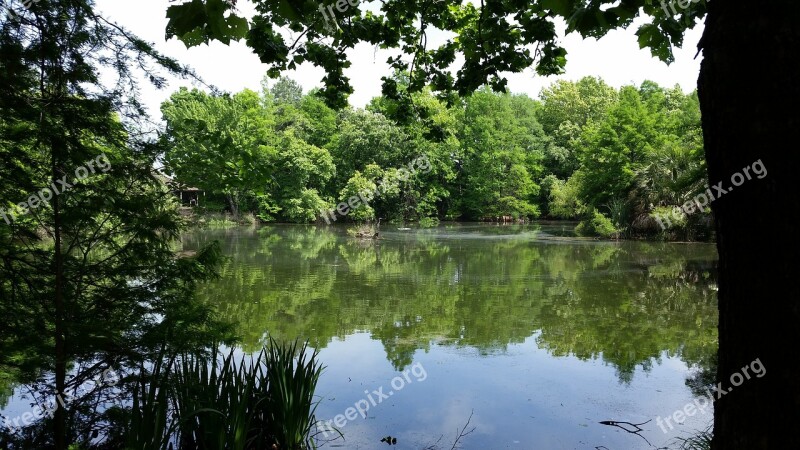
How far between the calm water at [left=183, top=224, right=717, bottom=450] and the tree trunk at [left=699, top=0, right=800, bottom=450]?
2.93 m

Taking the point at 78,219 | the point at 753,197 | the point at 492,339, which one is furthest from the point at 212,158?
the point at 492,339

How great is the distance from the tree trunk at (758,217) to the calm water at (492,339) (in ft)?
9.62

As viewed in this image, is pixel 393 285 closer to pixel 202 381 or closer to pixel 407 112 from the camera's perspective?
pixel 407 112

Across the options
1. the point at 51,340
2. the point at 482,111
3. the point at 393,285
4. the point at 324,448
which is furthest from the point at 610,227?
the point at 51,340

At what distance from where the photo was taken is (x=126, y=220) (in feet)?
10.5

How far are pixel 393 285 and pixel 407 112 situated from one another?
5.51 metres

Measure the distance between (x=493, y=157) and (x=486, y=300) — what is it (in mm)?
28410

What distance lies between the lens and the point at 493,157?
3672cm

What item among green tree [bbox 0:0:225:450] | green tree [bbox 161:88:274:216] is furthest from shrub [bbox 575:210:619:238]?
green tree [bbox 0:0:225:450]

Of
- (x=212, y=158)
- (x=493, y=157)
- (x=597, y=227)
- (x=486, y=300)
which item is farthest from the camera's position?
(x=493, y=157)

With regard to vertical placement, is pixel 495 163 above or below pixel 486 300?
above

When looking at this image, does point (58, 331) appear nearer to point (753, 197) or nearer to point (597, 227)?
point (753, 197)

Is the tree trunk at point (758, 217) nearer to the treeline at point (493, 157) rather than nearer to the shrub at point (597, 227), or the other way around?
the treeline at point (493, 157)

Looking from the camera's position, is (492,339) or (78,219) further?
(492,339)
